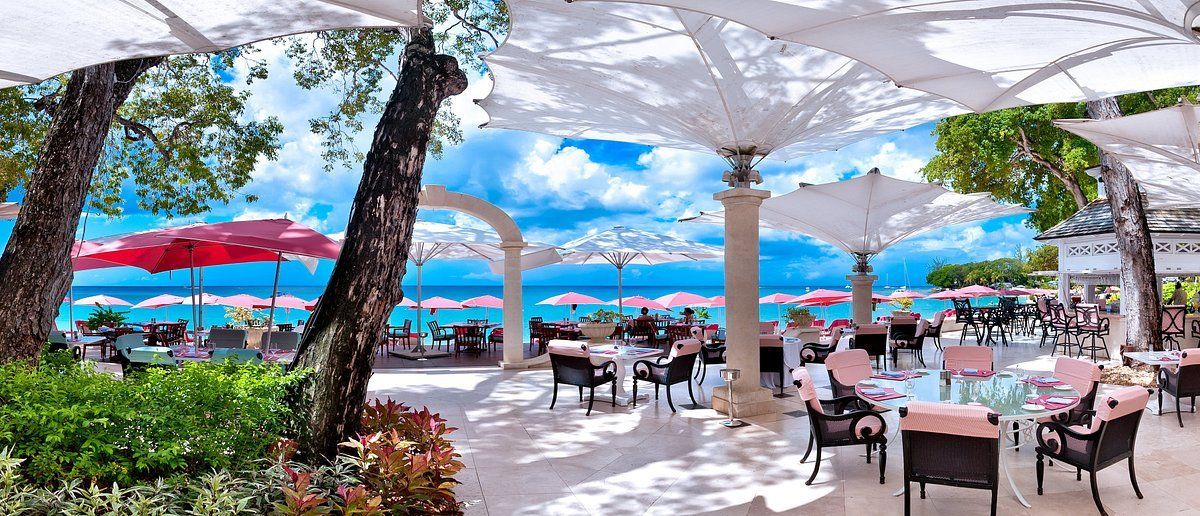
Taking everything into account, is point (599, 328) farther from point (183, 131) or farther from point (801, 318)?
point (183, 131)

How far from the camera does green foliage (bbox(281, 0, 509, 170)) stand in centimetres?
942

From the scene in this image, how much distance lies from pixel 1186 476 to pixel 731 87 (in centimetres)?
575

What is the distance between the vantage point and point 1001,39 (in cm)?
493

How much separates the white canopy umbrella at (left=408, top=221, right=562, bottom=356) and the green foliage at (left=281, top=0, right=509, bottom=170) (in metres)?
2.76

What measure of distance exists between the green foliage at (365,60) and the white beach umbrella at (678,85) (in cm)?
160

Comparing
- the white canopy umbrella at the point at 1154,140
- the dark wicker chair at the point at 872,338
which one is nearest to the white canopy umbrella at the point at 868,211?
the dark wicker chair at the point at 872,338

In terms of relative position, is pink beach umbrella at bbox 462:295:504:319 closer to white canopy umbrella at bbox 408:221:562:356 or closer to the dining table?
white canopy umbrella at bbox 408:221:562:356

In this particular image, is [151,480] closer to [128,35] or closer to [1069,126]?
[128,35]

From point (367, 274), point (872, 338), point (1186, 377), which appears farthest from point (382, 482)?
point (872, 338)

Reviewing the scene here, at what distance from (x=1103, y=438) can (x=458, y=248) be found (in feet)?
50.2

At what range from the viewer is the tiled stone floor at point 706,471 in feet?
16.4

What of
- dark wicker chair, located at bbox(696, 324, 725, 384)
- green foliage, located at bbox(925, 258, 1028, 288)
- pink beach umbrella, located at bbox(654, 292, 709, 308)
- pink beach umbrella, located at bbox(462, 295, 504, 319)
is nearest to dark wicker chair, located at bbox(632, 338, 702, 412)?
dark wicker chair, located at bbox(696, 324, 725, 384)

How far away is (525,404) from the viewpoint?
9273 millimetres

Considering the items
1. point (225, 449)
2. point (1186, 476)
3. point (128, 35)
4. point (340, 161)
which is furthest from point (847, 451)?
point (340, 161)
